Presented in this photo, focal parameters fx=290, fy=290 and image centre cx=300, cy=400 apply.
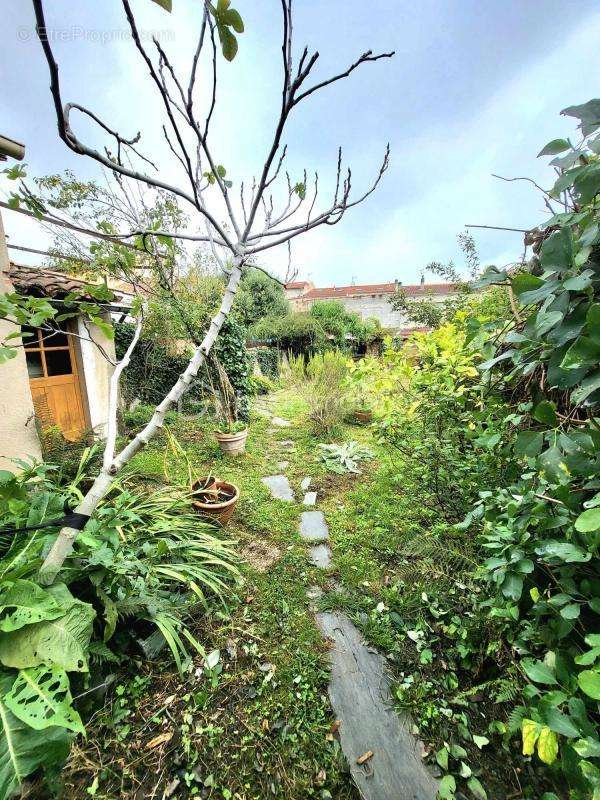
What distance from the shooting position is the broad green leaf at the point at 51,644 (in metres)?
1.16

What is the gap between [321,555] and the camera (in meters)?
2.61

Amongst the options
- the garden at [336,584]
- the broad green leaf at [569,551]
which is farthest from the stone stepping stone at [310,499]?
the broad green leaf at [569,551]

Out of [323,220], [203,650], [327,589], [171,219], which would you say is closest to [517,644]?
[327,589]

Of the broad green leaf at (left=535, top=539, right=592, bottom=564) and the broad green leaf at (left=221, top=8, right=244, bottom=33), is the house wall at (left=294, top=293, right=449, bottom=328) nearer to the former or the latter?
the broad green leaf at (left=221, top=8, right=244, bottom=33)

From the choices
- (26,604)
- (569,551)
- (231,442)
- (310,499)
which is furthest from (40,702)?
(231,442)

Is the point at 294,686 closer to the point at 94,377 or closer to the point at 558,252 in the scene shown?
the point at 558,252

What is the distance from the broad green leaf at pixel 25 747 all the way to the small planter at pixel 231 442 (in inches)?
142

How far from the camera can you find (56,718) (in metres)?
1.03

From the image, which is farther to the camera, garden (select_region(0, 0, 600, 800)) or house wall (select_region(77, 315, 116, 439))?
house wall (select_region(77, 315, 116, 439))

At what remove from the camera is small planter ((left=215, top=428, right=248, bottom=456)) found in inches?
183

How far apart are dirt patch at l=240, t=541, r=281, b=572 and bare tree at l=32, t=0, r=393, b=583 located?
60.9 inches

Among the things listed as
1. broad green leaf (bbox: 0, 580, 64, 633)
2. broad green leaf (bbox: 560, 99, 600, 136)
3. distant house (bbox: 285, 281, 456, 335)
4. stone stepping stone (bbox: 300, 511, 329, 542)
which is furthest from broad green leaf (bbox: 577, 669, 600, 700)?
distant house (bbox: 285, 281, 456, 335)

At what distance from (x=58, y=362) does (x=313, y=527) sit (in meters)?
5.27

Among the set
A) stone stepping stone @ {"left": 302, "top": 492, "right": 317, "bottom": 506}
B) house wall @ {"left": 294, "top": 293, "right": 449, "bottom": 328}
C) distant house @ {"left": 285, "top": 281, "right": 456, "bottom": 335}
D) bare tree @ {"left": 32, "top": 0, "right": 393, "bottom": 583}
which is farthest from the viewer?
house wall @ {"left": 294, "top": 293, "right": 449, "bottom": 328}
